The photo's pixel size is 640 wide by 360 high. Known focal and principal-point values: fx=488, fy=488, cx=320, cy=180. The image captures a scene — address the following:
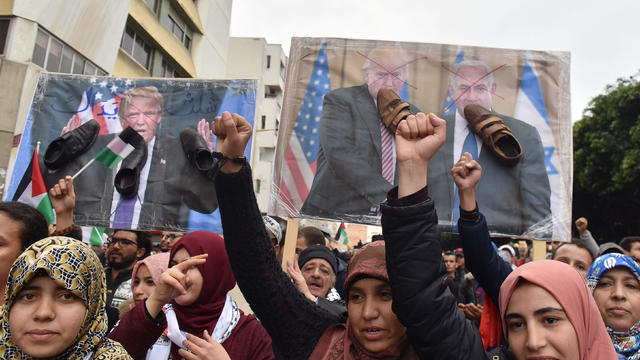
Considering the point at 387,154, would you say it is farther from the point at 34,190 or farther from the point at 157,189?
the point at 34,190

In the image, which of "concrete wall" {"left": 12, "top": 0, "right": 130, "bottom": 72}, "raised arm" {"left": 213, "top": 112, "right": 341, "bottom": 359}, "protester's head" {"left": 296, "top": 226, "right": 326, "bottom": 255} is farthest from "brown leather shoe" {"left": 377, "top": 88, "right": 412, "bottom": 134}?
"concrete wall" {"left": 12, "top": 0, "right": 130, "bottom": 72}

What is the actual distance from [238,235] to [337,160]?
2.42 metres

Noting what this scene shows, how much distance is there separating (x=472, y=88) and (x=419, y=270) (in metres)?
3.13

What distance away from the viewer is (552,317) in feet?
5.08

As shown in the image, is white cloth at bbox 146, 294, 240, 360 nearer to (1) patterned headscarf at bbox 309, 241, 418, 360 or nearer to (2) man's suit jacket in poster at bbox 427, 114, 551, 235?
(1) patterned headscarf at bbox 309, 241, 418, 360

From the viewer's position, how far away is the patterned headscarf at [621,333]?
2236mm

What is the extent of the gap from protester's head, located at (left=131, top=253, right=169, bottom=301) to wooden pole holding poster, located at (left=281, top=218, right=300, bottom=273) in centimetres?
84

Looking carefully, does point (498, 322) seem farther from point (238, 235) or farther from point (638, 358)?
point (238, 235)

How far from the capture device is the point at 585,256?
3211 mm

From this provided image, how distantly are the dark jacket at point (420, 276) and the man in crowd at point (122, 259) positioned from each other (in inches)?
97.6

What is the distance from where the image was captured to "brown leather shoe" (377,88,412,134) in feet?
13.4

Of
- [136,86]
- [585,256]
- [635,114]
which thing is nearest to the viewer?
[585,256]

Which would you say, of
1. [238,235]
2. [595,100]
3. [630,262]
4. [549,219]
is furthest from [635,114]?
[238,235]

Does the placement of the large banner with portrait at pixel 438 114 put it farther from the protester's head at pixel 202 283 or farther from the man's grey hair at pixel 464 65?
the protester's head at pixel 202 283
